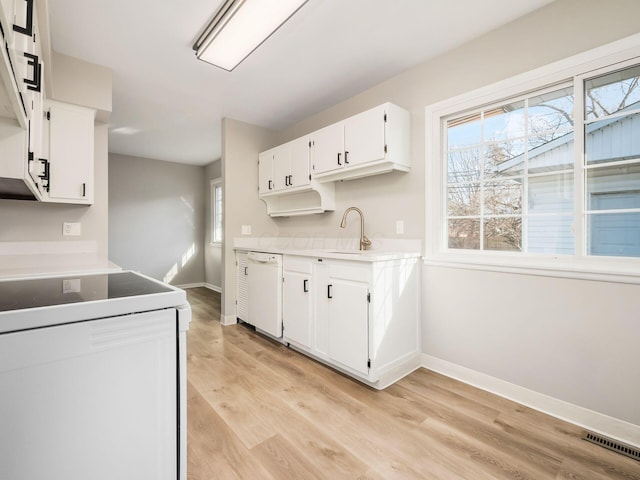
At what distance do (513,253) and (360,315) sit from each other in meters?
1.14

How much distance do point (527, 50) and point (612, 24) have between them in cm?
41

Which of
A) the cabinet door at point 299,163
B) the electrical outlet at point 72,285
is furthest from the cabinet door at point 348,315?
the electrical outlet at point 72,285

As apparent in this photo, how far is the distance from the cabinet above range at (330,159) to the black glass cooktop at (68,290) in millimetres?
1972

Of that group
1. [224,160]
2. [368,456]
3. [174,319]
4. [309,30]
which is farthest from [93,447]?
[224,160]

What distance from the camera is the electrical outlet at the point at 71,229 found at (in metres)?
2.51

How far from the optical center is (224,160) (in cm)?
368

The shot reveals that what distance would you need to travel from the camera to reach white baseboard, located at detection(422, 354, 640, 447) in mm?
1634

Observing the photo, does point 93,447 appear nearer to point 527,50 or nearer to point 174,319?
point 174,319

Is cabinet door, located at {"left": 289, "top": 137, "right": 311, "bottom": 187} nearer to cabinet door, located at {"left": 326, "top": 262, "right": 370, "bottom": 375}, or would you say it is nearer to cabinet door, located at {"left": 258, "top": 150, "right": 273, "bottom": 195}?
cabinet door, located at {"left": 258, "top": 150, "right": 273, "bottom": 195}

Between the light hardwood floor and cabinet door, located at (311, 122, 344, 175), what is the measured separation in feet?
5.98

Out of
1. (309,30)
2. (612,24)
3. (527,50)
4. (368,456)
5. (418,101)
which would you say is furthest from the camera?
(418,101)

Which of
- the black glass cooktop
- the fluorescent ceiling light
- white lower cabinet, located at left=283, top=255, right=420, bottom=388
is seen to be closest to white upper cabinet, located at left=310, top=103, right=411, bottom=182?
white lower cabinet, located at left=283, top=255, right=420, bottom=388

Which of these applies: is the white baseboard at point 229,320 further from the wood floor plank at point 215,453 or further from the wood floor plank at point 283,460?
the wood floor plank at point 283,460

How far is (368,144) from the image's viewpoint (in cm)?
256
